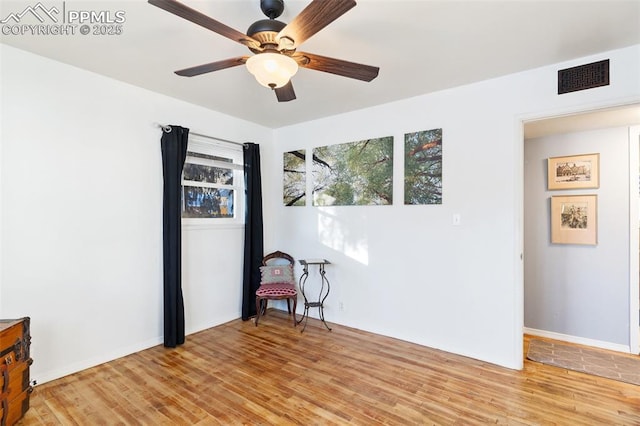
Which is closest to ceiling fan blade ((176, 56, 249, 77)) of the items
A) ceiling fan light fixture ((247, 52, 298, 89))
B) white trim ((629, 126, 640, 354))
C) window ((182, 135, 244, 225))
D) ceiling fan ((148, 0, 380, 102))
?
ceiling fan ((148, 0, 380, 102))

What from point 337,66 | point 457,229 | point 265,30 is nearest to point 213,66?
point 265,30

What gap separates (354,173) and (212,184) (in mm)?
1709

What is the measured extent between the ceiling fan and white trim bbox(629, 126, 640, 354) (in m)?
3.12

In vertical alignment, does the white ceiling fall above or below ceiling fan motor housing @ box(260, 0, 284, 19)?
above

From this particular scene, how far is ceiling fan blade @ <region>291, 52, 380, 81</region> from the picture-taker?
5.91 ft

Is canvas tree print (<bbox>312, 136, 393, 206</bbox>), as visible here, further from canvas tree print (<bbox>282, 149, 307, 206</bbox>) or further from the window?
the window

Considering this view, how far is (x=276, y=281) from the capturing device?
3887 millimetres

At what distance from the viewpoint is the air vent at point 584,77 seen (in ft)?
7.66

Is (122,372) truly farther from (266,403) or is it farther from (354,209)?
(354,209)

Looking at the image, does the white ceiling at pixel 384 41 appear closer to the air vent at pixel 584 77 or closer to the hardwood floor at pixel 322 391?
the air vent at pixel 584 77

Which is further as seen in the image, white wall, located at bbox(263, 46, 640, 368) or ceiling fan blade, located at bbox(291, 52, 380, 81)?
white wall, located at bbox(263, 46, 640, 368)

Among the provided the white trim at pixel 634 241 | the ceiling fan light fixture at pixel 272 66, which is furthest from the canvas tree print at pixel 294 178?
the white trim at pixel 634 241

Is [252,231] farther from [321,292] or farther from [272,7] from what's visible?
[272,7]

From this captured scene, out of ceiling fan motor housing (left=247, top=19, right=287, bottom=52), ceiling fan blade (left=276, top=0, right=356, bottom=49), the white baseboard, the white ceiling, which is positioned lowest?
the white baseboard
